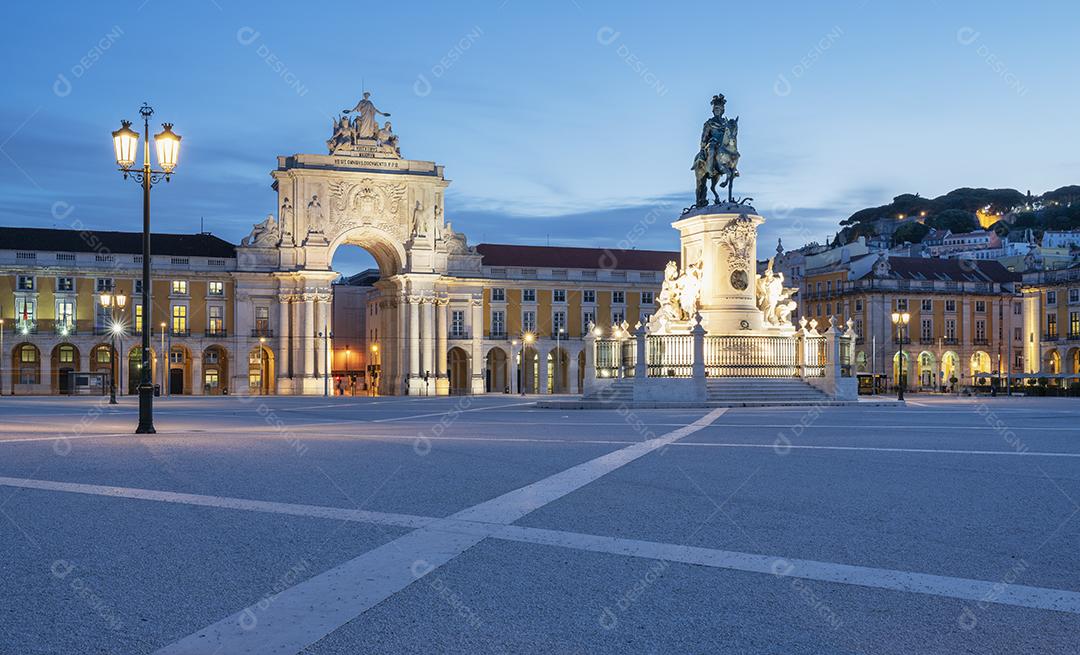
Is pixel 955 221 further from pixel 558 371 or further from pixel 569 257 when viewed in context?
pixel 558 371

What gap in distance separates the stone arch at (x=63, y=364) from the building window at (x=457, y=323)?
2632 centimetres

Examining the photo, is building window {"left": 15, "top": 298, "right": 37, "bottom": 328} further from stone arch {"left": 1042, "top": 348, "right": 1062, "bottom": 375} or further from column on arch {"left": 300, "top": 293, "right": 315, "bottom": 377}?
stone arch {"left": 1042, "top": 348, "right": 1062, "bottom": 375}

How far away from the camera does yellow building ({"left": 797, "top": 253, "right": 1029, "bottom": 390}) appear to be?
90.0 m

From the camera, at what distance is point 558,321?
287 ft

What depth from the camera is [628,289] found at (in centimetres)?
8950

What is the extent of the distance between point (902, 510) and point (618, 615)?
442 cm

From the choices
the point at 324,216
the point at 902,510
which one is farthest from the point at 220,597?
the point at 324,216

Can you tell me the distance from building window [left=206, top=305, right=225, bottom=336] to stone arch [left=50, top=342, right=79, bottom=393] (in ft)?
29.4

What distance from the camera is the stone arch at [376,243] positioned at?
7938 centimetres

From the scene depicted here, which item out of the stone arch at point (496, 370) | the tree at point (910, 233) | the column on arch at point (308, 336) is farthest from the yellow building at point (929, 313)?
the tree at point (910, 233)

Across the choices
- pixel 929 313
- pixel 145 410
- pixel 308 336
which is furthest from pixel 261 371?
pixel 145 410

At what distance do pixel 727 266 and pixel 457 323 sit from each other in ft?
160

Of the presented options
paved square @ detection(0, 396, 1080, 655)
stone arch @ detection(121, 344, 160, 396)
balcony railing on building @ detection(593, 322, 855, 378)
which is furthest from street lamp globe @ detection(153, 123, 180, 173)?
stone arch @ detection(121, 344, 160, 396)

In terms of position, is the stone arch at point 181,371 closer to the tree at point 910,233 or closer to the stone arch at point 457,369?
the stone arch at point 457,369
